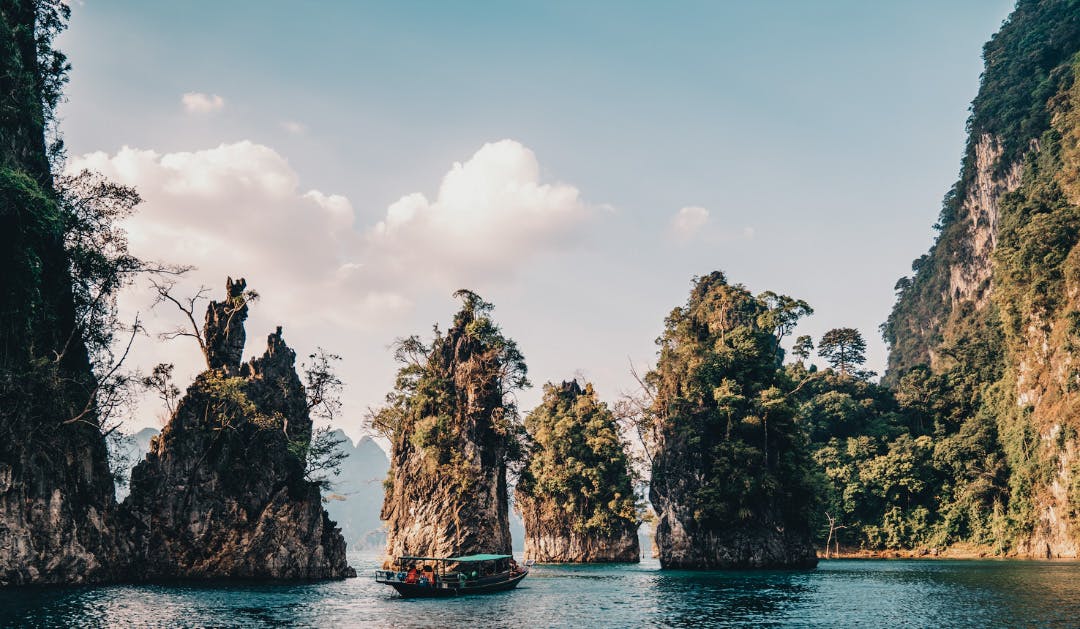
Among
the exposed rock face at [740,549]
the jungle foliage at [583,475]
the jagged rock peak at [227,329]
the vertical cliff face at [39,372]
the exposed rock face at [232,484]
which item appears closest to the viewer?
the vertical cliff face at [39,372]

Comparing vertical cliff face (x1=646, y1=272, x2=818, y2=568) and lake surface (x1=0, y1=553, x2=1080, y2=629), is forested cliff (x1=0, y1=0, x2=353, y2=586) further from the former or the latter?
vertical cliff face (x1=646, y1=272, x2=818, y2=568)

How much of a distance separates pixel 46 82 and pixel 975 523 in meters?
107

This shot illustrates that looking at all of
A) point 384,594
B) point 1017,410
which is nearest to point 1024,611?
point 384,594

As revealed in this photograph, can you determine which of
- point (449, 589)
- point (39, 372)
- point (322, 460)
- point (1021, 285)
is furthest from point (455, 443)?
point (1021, 285)

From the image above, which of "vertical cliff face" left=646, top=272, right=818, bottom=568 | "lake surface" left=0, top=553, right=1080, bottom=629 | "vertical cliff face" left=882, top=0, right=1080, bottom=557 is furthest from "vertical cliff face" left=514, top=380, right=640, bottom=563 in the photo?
"vertical cliff face" left=882, top=0, right=1080, bottom=557

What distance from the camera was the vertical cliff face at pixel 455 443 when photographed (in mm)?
70938

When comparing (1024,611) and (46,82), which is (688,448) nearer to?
(1024,611)

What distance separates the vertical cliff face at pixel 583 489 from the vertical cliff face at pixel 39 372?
2134 inches

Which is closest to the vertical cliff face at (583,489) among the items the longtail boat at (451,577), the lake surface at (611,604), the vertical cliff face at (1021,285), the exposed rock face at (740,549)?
the exposed rock face at (740,549)

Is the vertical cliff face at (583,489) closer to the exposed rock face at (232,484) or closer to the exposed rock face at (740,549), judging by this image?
the exposed rock face at (740,549)

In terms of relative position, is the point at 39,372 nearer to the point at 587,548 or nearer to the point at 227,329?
the point at 227,329

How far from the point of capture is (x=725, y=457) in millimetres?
79000

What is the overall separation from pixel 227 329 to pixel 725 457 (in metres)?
50.8

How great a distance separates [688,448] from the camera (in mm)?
82562
